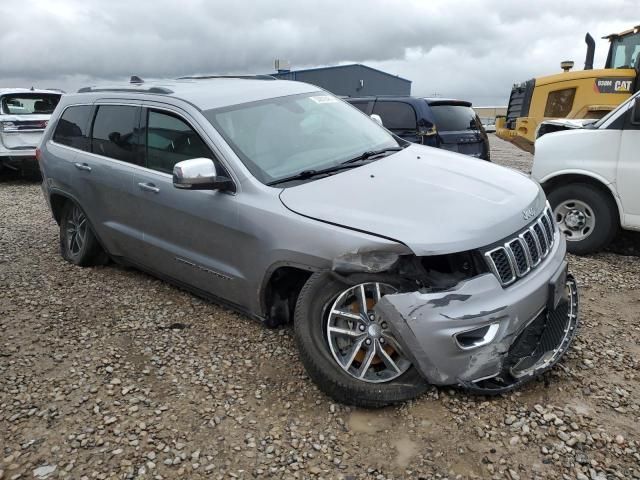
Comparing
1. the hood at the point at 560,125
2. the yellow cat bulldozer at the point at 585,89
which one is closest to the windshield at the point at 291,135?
the hood at the point at 560,125

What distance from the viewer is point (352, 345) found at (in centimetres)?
273

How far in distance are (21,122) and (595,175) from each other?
10.0 metres

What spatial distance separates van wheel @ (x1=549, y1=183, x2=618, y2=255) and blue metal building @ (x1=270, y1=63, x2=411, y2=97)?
22028mm

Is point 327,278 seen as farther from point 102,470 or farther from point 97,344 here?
point 97,344

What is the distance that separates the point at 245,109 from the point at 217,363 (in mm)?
1815

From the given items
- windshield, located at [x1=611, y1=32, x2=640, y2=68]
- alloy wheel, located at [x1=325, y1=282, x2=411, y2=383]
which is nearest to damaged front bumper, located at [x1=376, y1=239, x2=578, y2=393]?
alloy wheel, located at [x1=325, y1=282, x2=411, y2=383]

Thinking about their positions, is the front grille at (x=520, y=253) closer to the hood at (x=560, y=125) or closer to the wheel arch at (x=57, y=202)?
the hood at (x=560, y=125)

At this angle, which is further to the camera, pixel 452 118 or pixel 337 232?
pixel 452 118

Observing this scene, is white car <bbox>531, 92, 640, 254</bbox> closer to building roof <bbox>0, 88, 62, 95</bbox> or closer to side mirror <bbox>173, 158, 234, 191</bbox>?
side mirror <bbox>173, 158, 234, 191</bbox>

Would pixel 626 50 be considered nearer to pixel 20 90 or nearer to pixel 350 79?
pixel 20 90

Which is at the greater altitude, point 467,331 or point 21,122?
point 21,122

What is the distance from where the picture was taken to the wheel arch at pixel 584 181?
192 inches

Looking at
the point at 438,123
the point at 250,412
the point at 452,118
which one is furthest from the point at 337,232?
the point at 452,118

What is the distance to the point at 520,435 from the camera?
2.46m
